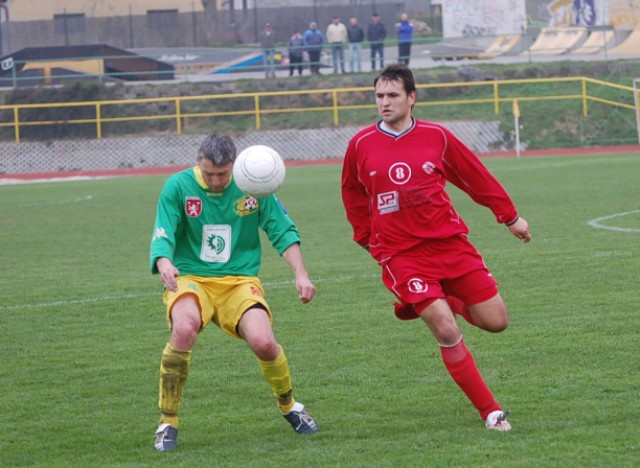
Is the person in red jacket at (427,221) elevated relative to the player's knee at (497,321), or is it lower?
elevated

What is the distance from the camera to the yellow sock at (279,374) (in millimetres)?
5988

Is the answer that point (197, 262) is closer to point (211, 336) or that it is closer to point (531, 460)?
point (531, 460)

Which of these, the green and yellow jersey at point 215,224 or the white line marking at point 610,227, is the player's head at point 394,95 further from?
the white line marking at point 610,227

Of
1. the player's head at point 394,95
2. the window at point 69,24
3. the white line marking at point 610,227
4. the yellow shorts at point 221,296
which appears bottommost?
the white line marking at point 610,227

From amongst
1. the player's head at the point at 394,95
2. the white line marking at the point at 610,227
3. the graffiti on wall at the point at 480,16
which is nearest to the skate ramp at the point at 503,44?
the graffiti on wall at the point at 480,16

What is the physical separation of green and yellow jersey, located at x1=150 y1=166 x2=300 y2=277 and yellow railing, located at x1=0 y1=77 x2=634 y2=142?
28395 mm

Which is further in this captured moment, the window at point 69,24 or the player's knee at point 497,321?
the window at point 69,24

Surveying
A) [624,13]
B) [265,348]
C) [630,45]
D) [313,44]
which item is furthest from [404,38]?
[265,348]

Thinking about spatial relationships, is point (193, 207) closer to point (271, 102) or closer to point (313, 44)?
point (271, 102)

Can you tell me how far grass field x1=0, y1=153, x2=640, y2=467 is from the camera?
5.61 metres

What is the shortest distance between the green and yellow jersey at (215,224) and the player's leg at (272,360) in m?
0.31

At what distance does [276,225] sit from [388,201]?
62 centimetres

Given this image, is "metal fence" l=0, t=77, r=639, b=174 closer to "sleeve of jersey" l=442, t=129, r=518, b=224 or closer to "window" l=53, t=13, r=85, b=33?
"window" l=53, t=13, r=85, b=33

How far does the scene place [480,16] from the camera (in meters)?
44.7
